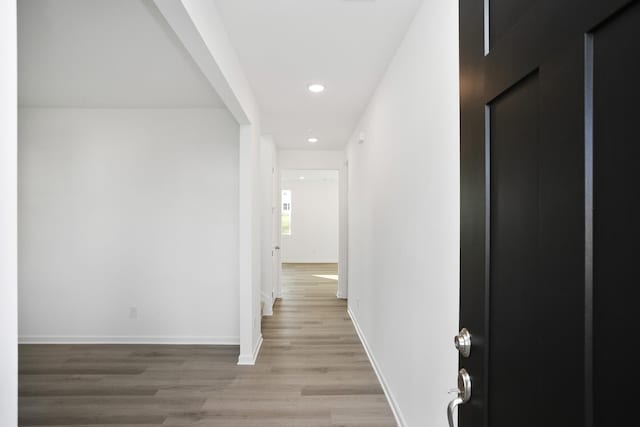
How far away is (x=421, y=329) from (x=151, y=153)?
10.9 ft

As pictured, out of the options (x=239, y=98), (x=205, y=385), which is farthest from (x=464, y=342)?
(x=205, y=385)

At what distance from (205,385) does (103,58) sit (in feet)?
8.51

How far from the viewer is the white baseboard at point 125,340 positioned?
12.6ft

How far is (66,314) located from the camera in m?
3.87

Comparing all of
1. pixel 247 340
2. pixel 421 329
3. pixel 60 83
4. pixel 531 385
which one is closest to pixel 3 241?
pixel 531 385

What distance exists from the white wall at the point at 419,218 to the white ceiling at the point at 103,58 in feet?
4.84

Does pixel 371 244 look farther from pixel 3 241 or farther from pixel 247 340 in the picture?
pixel 3 241

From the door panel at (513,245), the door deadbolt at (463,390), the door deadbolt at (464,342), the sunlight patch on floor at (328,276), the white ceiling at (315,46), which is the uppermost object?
the white ceiling at (315,46)

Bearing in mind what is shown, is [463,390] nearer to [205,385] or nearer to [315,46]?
[315,46]


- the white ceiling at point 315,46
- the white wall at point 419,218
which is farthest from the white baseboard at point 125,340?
the white ceiling at point 315,46

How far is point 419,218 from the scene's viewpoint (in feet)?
6.42

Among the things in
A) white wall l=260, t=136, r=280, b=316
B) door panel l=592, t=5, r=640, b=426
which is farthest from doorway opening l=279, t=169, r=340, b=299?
door panel l=592, t=5, r=640, b=426

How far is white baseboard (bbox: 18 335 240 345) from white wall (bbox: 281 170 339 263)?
22.3 feet

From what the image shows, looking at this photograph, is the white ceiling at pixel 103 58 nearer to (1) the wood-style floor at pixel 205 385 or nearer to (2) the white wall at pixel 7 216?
(2) the white wall at pixel 7 216
